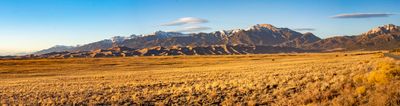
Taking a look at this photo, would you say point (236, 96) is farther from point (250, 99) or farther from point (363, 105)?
point (363, 105)

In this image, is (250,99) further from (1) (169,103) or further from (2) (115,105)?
(2) (115,105)

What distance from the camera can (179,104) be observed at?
19.0m

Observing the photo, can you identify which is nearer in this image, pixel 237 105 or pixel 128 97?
pixel 237 105

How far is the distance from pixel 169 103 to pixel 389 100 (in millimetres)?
10320

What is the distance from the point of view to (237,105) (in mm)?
17250

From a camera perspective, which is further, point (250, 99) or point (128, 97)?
point (128, 97)

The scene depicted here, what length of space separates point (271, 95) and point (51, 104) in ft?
36.9

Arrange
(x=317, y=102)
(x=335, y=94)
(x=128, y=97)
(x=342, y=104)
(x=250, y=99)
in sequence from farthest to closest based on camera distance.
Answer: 1. (x=128, y=97)
2. (x=250, y=99)
3. (x=335, y=94)
4. (x=317, y=102)
5. (x=342, y=104)

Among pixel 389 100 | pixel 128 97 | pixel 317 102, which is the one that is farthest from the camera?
pixel 128 97

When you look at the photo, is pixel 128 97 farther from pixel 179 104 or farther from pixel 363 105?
pixel 363 105

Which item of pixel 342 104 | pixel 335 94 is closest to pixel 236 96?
pixel 335 94

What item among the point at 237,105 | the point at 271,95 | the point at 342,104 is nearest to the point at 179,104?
the point at 237,105

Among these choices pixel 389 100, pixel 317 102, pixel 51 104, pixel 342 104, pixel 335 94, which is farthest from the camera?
pixel 51 104

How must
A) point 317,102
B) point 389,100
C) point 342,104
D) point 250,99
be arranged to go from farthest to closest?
point 250,99 → point 317,102 → point 342,104 → point 389,100
